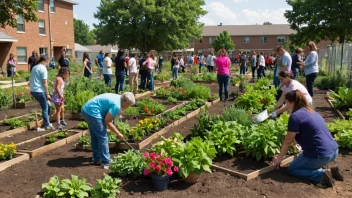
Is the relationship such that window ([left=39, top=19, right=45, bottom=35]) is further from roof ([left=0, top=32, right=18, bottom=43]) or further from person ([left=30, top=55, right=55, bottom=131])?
person ([left=30, top=55, right=55, bottom=131])

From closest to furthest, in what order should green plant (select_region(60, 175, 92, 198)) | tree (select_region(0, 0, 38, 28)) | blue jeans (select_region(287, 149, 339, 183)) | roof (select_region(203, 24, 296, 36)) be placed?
green plant (select_region(60, 175, 92, 198))
blue jeans (select_region(287, 149, 339, 183))
tree (select_region(0, 0, 38, 28))
roof (select_region(203, 24, 296, 36))

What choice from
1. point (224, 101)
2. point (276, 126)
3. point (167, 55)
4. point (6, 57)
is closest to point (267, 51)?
point (167, 55)

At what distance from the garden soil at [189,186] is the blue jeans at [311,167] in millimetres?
106

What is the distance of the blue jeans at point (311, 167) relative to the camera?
5.00 meters

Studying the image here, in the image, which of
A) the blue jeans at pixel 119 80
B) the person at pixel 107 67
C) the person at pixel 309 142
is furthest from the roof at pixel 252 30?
the person at pixel 309 142

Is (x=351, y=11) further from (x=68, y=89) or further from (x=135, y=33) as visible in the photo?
(x=68, y=89)

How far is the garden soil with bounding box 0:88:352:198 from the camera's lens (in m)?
4.74

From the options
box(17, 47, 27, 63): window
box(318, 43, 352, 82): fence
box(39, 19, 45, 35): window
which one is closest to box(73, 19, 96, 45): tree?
box(39, 19, 45, 35): window

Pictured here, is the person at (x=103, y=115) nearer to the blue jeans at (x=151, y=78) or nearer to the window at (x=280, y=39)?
the blue jeans at (x=151, y=78)

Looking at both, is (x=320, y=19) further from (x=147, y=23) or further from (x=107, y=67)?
(x=107, y=67)

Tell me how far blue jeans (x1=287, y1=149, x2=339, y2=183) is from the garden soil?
0.11 m

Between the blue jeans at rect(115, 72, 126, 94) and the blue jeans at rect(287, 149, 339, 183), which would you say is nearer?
the blue jeans at rect(287, 149, 339, 183)

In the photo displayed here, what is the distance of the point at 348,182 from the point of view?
5.25 metres

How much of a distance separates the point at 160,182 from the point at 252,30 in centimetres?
6665
